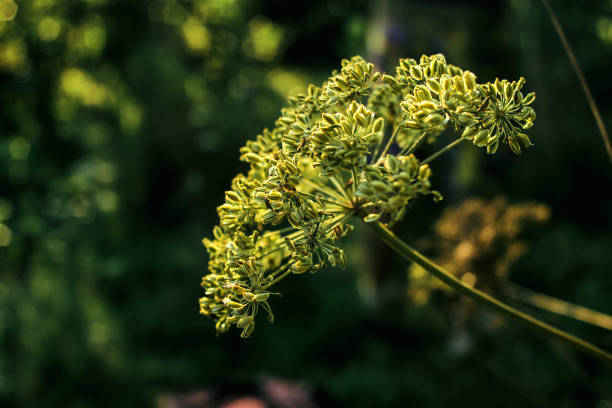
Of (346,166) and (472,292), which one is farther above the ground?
(346,166)

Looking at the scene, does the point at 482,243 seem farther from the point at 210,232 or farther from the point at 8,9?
the point at 8,9

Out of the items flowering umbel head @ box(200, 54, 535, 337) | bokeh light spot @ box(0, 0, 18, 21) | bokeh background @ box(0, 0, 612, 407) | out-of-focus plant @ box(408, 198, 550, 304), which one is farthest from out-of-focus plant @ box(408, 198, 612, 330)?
bokeh light spot @ box(0, 0, 18, 21)

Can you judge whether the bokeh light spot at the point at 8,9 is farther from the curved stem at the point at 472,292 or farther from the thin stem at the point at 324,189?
the curved stem at the point at 472,292

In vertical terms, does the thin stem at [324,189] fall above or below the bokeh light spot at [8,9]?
below

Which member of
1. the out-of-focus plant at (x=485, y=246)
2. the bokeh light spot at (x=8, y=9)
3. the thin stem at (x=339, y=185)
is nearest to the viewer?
the thin stem at (x=339, y=185)

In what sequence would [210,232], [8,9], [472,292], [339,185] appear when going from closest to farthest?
[472,292] < [339,185] < [210,232] < [8,9]

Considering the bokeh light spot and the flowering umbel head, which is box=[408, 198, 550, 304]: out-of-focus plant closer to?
the flowering umbel head

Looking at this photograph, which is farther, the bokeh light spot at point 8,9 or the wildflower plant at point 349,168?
the bokeh light spot at point 8,9

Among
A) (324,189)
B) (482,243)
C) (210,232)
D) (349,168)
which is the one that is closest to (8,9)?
(210,232)

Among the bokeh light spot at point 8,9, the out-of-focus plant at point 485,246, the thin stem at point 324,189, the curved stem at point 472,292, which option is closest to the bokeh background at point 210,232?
the bokeh light spot at point 8,9
